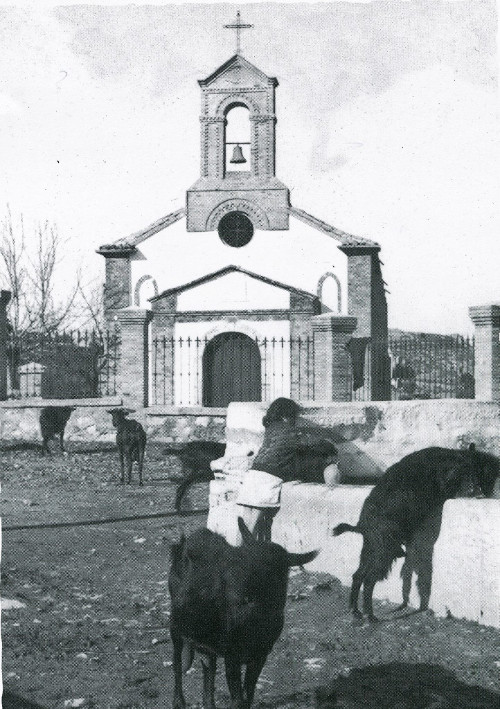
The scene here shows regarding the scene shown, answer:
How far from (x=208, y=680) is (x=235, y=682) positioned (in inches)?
12.4

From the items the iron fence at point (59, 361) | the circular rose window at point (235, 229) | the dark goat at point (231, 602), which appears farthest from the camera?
the circular rose window at point (235, 229)

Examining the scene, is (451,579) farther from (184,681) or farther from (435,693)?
(184,681)

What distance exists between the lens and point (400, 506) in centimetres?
607

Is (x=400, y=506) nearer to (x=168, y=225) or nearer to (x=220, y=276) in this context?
(x=220, y=276)

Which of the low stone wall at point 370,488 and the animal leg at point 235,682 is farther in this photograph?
the low stone wall at point 370,488

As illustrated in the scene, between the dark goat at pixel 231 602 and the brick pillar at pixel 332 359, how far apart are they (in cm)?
1520

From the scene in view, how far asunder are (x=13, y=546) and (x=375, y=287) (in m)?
Answer: 24.3

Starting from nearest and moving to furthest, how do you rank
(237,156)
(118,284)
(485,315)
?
(485,315) → (237,156) → (118,284)

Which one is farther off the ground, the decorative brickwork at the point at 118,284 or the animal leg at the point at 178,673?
the decorative brickwork at the point at 118,284

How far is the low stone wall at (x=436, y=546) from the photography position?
18.9 ft

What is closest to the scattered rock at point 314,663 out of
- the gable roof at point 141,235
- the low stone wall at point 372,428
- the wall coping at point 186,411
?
the low stone wall at point 372,428

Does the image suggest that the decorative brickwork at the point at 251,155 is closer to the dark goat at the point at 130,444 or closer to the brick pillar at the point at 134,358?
the brick pillar at the point at 134,358

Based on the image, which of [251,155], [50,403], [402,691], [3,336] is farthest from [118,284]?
[402,691]

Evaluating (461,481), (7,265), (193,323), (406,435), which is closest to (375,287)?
(193,323)
